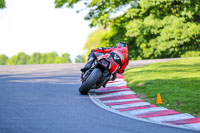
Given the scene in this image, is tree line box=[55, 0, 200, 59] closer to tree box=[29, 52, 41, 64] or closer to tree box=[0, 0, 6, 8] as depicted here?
tree box=[0, 0, 6, 8]

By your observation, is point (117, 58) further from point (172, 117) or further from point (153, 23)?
point (153, 23)

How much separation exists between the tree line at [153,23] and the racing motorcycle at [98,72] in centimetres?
1652

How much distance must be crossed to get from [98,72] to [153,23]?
60.4 feet

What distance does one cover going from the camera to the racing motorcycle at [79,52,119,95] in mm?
8562

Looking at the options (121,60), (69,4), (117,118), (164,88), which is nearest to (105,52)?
(121,60)

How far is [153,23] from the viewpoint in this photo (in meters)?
26.2

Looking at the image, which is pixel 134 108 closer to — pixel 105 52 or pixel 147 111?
pixel 147 111

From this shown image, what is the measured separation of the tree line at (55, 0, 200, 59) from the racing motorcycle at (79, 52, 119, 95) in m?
16.5

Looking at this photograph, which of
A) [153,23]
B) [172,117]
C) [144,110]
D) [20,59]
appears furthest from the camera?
[20,59]

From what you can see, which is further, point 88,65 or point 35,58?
point 35,58

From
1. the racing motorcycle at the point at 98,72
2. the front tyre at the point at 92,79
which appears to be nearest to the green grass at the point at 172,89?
the racing motorcycle at the point at 98,72

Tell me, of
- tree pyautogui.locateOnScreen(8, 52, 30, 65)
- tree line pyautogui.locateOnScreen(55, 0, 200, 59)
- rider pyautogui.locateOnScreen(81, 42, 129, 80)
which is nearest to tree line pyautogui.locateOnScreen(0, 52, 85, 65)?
tree pyautogui.locateOnScreen(8, 52, 30, 65)

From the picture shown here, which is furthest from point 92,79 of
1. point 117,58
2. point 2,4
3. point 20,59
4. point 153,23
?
point 20,59

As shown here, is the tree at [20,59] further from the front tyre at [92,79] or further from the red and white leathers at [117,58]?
the front tyre at [92,79]
